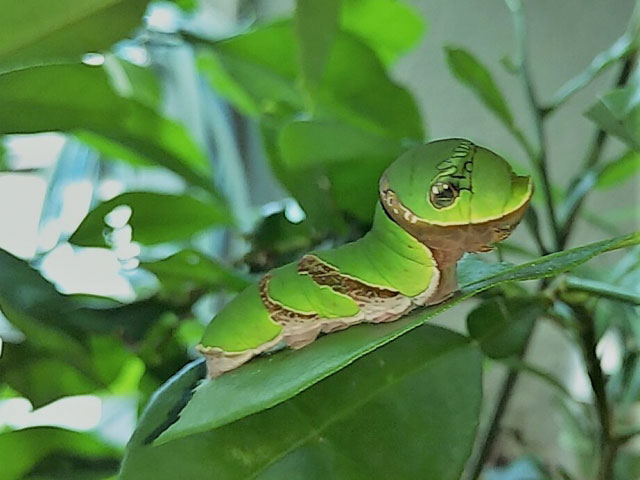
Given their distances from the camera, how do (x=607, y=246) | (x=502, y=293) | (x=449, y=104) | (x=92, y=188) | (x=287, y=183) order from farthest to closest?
(x=449, y=104), (x=92, y=188), (x=287, y=183), (x=502, y=293), (x=607, y=246)

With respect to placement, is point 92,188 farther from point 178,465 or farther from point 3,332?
point 178,465

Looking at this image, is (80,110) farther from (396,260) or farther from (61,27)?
(396,260)

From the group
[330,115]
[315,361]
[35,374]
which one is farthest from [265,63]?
[315,361]

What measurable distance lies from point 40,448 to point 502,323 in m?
0.30

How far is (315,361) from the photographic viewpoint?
13.0 inches

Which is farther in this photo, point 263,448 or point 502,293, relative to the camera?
point 502,293

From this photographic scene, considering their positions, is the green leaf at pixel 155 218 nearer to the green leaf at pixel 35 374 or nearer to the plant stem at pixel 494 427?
the green leaf at pixel 35 374

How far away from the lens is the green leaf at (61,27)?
396mm

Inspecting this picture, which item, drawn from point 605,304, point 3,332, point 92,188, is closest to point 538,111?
point 605,304

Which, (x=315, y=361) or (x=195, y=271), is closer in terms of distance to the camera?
(x=315, y=361)

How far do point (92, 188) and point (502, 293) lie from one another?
2.00 ft

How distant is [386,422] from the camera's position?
40 centimetres

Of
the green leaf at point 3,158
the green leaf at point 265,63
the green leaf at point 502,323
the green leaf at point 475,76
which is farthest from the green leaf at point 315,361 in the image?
the green leaf at point 3,158

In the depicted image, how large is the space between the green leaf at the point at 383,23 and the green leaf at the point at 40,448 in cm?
37
